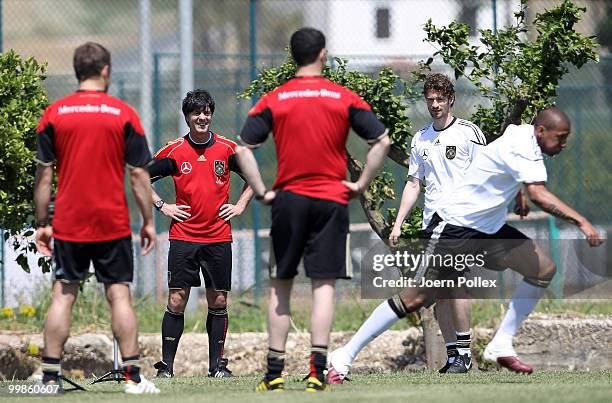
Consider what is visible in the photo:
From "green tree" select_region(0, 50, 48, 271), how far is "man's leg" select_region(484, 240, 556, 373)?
405 cm

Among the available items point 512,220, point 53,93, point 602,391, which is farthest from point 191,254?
point 53,93

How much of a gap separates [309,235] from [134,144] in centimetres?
113

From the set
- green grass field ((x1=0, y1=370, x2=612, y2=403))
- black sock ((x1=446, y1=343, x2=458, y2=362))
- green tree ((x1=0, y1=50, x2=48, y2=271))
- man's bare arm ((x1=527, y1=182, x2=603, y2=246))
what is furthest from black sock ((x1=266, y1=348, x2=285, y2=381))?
green tree ((x1=0, y1=50, x2=48, y2=271))

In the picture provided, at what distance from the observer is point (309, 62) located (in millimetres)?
7242

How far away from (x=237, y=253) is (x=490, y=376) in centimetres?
515

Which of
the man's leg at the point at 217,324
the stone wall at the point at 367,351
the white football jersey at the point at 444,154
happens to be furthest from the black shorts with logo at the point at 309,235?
the stone wall at the point at 367,351

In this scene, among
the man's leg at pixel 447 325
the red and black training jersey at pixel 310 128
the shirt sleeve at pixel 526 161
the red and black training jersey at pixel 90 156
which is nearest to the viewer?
the red and black training jersey at pixel 90 156

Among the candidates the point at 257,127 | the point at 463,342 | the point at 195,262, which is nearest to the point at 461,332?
the point at 463,342

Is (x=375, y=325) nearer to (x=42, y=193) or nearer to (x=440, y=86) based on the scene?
(x=440, y=86)

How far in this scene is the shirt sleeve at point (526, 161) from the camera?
7.65 metres

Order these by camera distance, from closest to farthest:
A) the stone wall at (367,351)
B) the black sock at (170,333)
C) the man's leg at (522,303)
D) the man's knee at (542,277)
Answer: the man's leg at (522,303), the man's knee at (542,277), the black sock at (170,333), the stone wall at (367,351)

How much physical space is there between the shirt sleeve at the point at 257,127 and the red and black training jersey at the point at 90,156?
0.58 metres

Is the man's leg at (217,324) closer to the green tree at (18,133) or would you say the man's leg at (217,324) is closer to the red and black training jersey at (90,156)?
the green tree at (18,133)

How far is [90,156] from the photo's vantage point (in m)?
7.06
